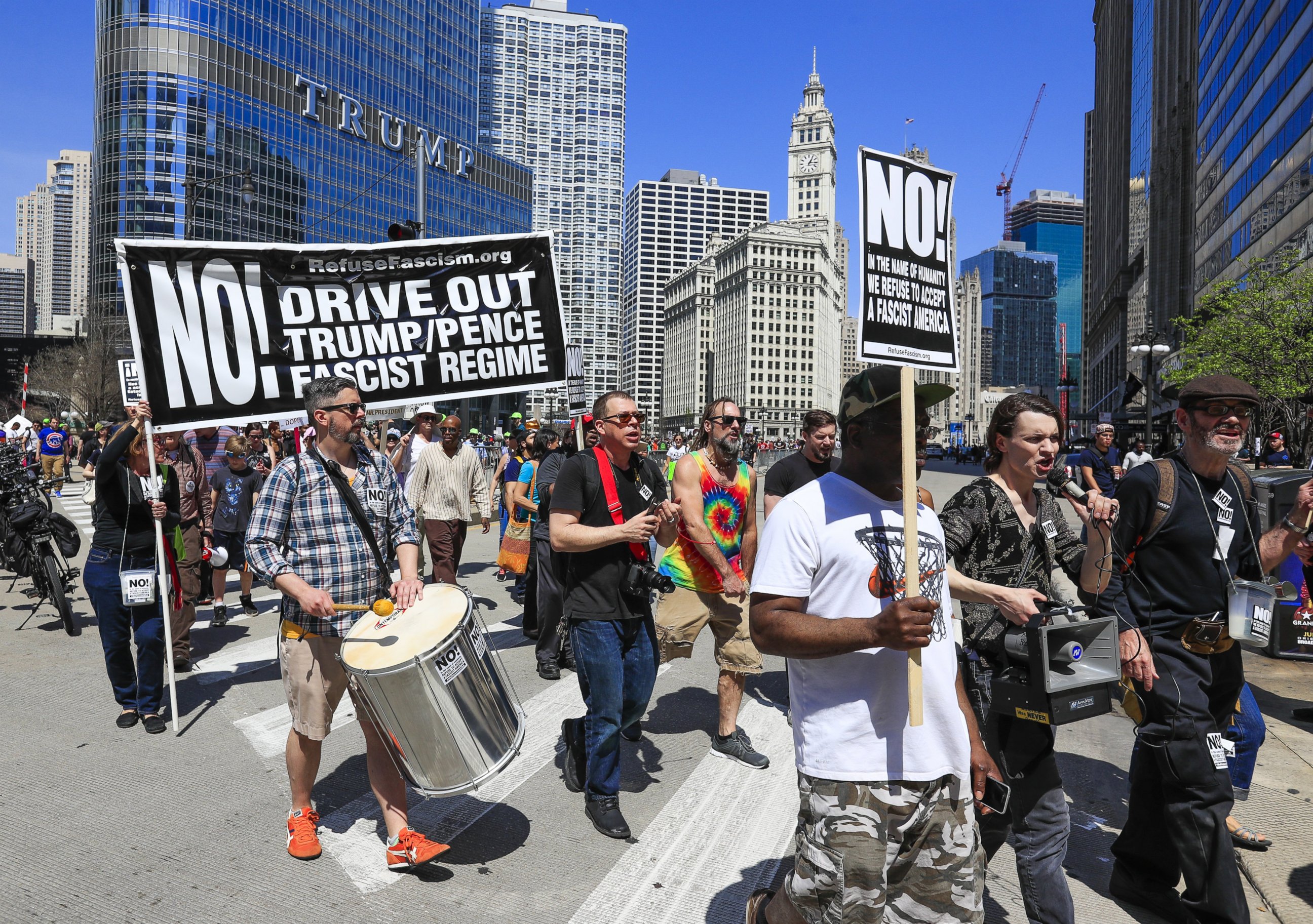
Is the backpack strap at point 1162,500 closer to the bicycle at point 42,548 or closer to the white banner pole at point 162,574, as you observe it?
the white banner pole at point 162,574

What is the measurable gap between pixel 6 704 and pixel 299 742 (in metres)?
3.69

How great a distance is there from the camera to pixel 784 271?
142 m

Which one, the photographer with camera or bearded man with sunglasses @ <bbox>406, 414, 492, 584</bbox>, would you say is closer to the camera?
the photographer with camera

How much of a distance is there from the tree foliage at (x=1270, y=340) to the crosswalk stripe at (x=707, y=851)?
22215 millimetres

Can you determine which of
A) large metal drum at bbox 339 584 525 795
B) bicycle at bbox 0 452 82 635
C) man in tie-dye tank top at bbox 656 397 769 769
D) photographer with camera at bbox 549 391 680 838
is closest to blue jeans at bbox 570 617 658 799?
photographer with camera at bbox 549 391 680 838

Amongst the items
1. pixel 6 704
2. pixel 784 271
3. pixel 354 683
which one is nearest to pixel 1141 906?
pixel 354 683

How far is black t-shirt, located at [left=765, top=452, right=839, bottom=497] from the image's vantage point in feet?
20.1

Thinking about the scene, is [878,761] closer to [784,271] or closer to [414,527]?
[414,527]

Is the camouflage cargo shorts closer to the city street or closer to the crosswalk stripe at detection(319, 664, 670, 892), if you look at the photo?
the city street

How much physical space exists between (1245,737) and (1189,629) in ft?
3.86

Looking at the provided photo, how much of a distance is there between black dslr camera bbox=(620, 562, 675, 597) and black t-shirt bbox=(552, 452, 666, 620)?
0.08ft

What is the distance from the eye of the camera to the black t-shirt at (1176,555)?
137 inches

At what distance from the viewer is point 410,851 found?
12.5ft

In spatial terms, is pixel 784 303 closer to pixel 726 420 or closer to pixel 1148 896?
pixel 726 420
